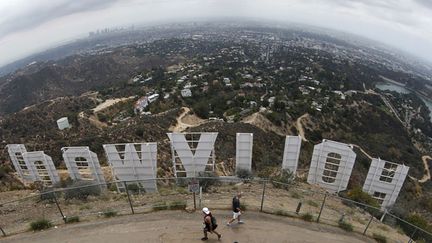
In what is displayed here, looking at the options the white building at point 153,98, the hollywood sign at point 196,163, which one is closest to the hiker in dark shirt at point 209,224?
the hollywood sign at point 196,163

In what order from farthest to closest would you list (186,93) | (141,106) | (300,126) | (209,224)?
1. (186,93)
2. (141,106)
3. (300,126)
4. (209,224)

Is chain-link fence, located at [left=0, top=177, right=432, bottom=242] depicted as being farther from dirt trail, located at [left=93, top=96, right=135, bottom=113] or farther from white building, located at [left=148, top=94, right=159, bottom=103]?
white building, located at [left=148, top=94, right=159, bottom=103]

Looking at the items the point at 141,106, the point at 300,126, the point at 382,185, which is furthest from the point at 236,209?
the point at 141,106

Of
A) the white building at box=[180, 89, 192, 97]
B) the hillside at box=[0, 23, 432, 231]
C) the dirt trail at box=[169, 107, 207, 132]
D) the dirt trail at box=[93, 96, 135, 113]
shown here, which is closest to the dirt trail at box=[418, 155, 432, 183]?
the hillside at box=[0, 23, 432, 231]

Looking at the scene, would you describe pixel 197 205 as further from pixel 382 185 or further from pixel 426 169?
pixel 426 169

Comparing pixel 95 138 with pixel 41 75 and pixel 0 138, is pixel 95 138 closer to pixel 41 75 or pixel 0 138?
pixel 0 138
